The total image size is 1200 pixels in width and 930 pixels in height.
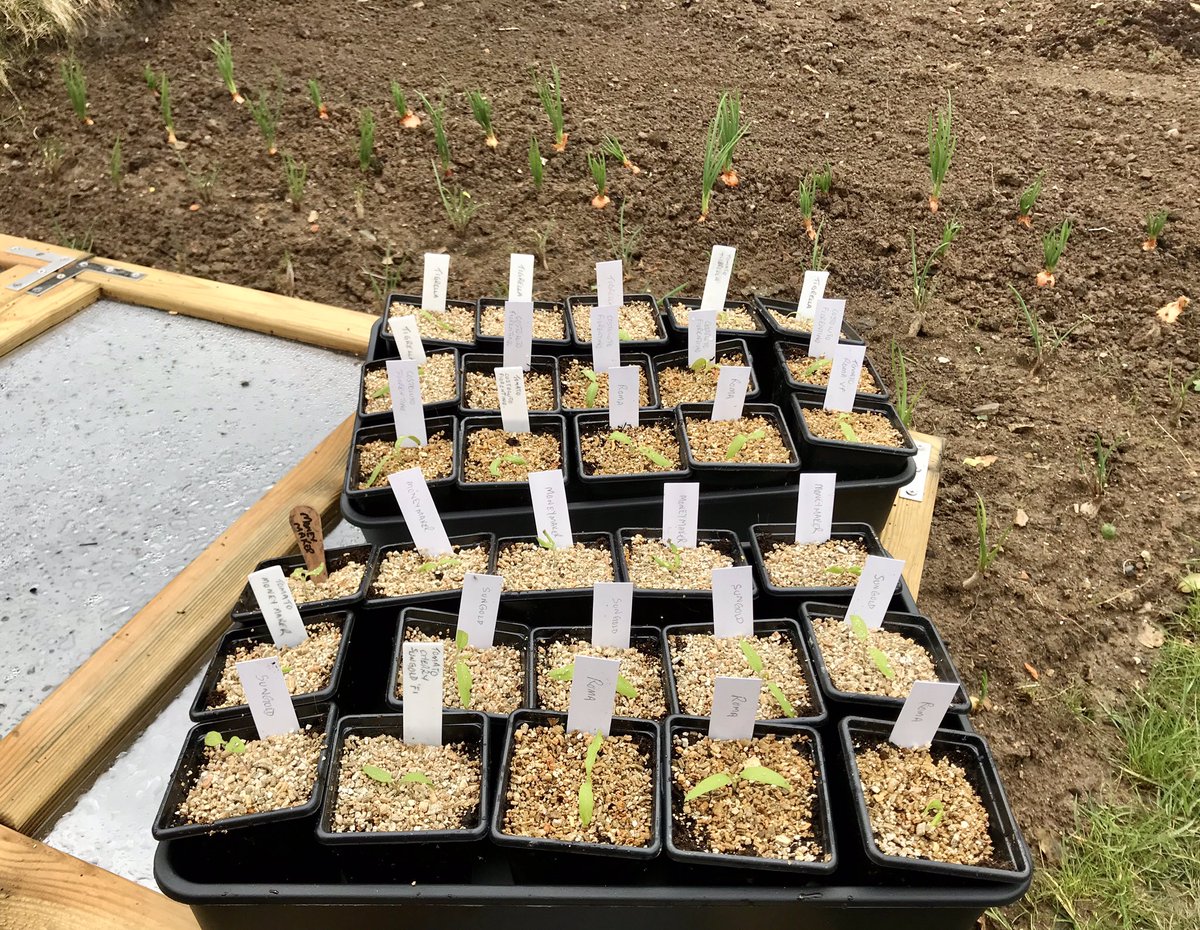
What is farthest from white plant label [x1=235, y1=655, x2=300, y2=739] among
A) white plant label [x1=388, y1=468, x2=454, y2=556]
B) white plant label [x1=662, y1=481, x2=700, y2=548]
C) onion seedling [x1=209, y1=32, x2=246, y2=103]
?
onion seedling [x1=209, y1=32, x2=246, y2=103]

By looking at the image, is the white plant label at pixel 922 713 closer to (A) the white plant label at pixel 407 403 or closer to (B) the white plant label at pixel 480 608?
(B) the white plant label at pixel 480 608

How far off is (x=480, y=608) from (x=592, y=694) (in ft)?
0.82

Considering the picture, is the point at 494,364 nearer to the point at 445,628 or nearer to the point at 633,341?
the point at 633,341

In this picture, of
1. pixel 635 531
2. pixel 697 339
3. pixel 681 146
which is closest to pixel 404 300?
pixel 697 339

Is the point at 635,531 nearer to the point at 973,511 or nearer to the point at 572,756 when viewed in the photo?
the point at 572,756

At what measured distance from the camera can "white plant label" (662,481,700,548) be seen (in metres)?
1.44

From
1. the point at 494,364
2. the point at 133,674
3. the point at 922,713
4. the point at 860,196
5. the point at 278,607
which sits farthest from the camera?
the point at 860,196

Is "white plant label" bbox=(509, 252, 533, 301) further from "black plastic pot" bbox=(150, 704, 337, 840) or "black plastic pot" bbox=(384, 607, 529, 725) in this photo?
"black plastic pot" bbox=(150, 704, 337, 840)

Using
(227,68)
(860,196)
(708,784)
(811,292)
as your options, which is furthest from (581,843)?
(227,68)

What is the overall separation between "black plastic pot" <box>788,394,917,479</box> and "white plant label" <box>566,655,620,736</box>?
2.38ft

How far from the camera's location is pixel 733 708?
1122 millimetres

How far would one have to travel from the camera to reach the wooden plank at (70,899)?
43.4 inches

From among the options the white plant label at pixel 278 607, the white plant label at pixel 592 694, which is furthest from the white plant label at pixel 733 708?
the white plant label at pixel 278 607

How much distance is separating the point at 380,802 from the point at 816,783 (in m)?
0.58
